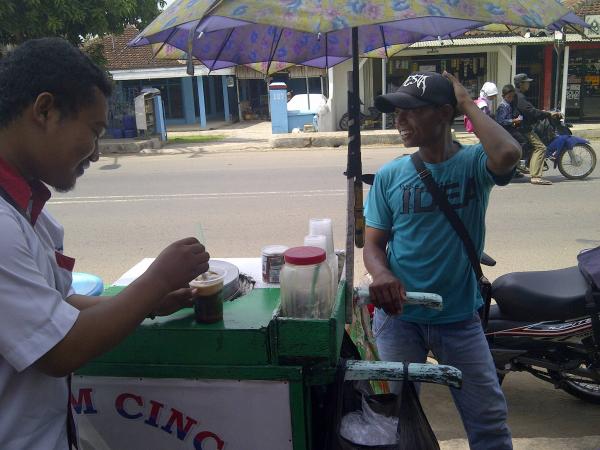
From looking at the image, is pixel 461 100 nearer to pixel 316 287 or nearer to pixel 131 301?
pixel 316 287

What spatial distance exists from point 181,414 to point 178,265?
565 millimetres

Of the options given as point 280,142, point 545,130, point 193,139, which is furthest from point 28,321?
point 193,139

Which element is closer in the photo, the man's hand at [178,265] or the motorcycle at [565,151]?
the man's hand at [178,265]

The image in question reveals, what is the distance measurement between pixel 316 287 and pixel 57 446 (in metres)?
0.77

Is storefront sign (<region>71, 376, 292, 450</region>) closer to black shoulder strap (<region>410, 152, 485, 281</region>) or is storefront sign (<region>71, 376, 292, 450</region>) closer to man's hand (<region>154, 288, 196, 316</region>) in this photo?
man's hand (<region>154, 288, 196, 316</region>)

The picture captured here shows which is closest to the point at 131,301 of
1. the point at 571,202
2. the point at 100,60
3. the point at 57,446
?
the point at 57,446

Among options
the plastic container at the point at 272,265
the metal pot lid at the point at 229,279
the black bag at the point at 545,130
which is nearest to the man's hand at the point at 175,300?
the metal pot lid at the point at 229,279

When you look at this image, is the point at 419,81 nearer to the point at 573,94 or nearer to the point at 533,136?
the point at 533,136

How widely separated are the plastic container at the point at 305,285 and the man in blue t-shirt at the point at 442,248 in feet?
1.55

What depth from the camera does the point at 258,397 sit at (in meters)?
1.62

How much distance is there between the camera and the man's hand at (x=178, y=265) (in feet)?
4.31

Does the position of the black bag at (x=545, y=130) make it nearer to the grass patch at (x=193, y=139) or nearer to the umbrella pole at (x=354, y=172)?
the umbrella pole at (x=354, y=172)

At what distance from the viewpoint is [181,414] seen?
1.66 m

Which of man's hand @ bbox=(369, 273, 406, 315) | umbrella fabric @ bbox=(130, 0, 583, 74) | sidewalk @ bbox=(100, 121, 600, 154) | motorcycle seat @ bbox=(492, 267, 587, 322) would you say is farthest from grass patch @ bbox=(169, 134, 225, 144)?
man's hand @ bbox=(369, 273, 406, 315)
